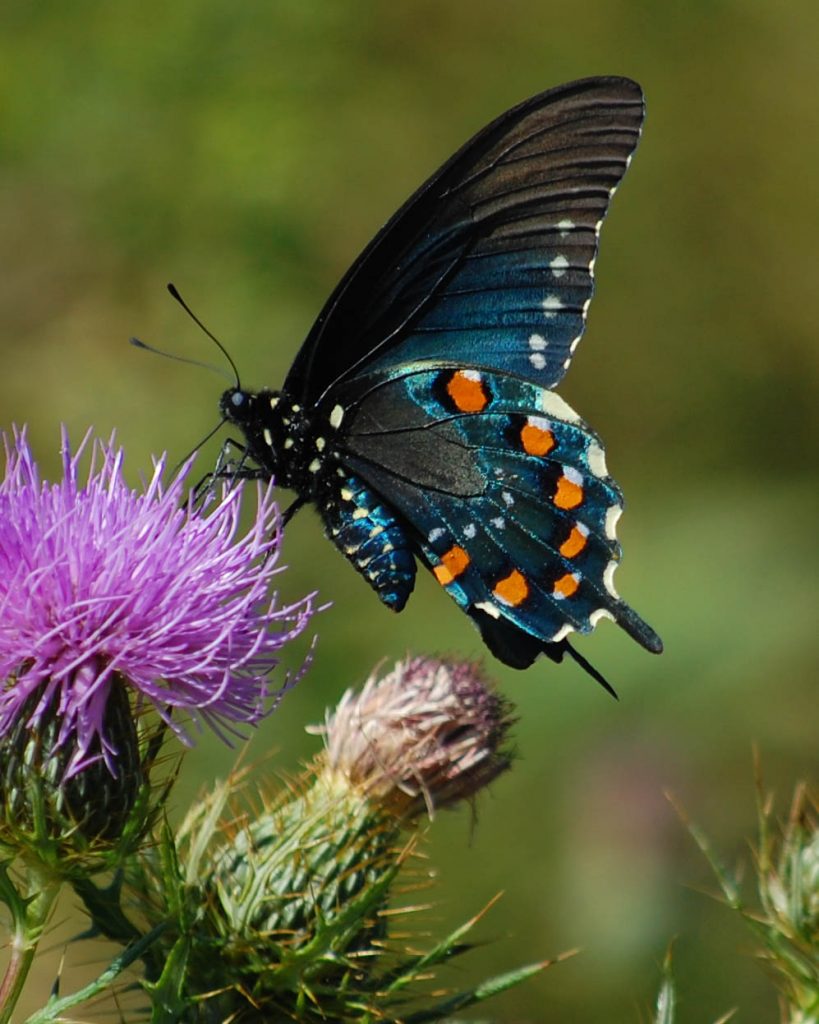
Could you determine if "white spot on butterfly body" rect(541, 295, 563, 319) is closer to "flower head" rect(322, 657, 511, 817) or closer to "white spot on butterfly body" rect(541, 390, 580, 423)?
"white spot on butterfly body" rect(541, 390, 580, 423)

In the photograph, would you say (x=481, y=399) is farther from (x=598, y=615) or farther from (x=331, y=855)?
(x=331, y=855)

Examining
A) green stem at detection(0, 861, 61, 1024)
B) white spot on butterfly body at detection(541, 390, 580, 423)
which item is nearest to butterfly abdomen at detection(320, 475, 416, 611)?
white spot on butterfly body at detection(541, 390, 580, 423)

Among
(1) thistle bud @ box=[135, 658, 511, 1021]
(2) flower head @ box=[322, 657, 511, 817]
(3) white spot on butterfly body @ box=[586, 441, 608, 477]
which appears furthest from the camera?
(3) white spot on butterfly body @ box=[586, 441, 608, 477]

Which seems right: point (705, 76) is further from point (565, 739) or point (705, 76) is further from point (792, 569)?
point (565, 739)

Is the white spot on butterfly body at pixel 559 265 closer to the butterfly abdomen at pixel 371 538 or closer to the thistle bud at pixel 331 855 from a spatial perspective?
the butterfly abdomen at pixel 371 538

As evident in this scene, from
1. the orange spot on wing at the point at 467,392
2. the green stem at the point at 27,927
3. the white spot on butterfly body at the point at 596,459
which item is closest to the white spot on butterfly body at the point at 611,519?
the white spot on butterfly body at the point at 596,459

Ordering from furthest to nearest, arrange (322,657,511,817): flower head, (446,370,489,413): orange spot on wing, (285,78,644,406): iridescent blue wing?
(446,370,489,413): orange spot on wing
(285,78,644,406): iridescent blue wing
(322,657,511,817): flower head

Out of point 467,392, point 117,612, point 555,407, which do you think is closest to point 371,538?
point 467,392

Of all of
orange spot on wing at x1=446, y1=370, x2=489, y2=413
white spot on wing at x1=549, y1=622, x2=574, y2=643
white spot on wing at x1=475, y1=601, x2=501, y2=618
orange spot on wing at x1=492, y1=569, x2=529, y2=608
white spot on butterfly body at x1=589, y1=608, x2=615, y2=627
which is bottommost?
white spot on wing at x1=549, y1=622, x2=574, y2=643
